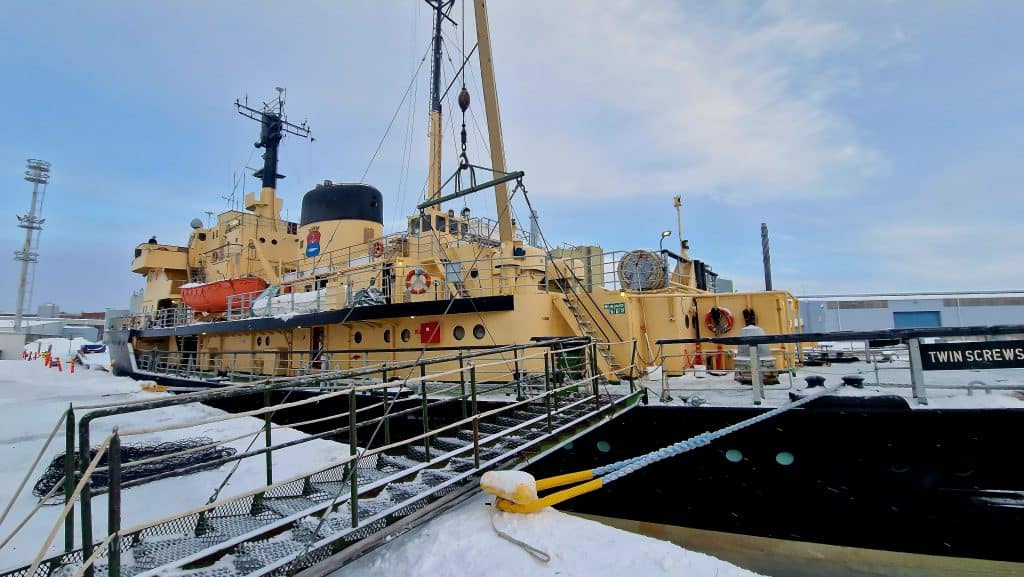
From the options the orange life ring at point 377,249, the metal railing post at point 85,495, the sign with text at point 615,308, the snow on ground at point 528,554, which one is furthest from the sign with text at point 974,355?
the orange life ring at point 377,249

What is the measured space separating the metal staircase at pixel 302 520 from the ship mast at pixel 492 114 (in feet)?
24.2

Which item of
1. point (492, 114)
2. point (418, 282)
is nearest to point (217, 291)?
point (418, 282)

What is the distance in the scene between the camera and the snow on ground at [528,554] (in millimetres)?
3246

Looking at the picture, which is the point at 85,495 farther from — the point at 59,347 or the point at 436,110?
the point at 59,347

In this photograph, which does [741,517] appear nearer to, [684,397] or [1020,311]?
[684,397]

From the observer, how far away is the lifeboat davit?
18.2m

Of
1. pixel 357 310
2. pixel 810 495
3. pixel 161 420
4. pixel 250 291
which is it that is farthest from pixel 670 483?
pixel 250 291

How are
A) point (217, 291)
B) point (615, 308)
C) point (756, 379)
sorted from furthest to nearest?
point (217, 291) < point (615, 308) < point (756, 379)

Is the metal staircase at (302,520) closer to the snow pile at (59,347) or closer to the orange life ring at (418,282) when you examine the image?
the orange life ring at (418,282)

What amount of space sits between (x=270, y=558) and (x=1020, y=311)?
44.5 metres

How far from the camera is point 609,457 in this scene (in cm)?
738

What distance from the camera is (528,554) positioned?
3449 mm

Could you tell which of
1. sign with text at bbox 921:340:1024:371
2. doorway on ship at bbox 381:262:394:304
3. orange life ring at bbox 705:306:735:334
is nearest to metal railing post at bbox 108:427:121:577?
sign with text at bbox 921:340:1024:371

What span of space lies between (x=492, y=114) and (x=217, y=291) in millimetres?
12732
